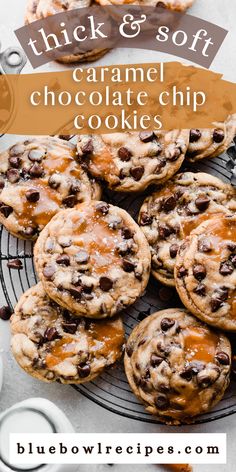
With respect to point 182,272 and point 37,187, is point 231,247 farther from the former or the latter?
point 37,187

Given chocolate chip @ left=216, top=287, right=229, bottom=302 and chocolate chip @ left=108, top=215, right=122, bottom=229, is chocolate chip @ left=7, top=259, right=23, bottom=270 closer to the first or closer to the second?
chocolate chip @ left=108, top=215, right=122, bottom=229

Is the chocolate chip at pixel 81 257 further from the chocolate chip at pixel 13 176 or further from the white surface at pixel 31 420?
the white surface at pixel 31 420

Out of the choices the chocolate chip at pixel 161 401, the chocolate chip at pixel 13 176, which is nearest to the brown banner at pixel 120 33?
the chocolate chip at pixel 13 176

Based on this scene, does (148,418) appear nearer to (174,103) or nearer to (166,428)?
(166,428)

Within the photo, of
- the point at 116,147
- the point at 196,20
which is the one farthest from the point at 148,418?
the point at 196,20

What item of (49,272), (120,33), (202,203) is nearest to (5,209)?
(49,272)
